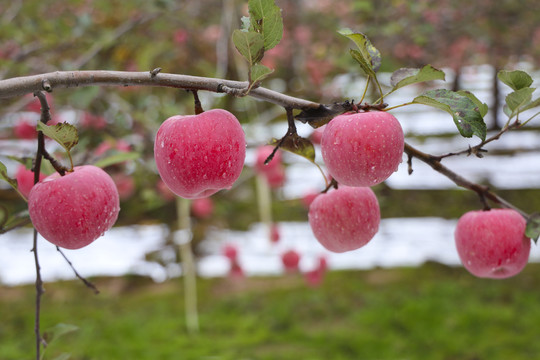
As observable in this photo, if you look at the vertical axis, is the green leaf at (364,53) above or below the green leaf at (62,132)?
above

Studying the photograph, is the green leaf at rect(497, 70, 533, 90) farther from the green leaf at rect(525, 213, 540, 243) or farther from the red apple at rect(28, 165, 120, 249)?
the red apple at rect(28, 165, 120, 249)

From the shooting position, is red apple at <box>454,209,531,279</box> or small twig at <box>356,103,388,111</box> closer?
small twig at <box>356,103,388,111</box>

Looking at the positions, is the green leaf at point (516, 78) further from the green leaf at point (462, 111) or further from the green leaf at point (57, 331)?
the green leaf at point (57, 331)

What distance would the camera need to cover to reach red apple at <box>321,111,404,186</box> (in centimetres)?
43

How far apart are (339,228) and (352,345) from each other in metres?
1.31

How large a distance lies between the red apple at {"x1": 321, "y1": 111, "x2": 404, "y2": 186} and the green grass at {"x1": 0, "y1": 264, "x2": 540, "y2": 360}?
4.33 ft

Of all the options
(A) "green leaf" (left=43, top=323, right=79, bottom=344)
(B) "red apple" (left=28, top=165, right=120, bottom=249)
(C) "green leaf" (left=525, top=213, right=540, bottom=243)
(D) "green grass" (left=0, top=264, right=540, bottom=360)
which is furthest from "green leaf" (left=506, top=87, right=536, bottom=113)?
(D) "green grass" (left=0, top=264, right=540, bottom=360)

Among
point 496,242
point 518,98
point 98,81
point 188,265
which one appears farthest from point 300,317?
point 98,81

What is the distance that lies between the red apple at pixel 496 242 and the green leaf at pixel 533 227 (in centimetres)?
4

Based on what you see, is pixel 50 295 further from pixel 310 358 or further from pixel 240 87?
pixel 240 87

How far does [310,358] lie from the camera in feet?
5.35

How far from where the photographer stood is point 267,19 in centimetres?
40

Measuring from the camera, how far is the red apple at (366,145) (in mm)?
431

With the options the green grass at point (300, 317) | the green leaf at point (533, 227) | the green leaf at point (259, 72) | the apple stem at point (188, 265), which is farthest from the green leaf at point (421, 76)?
the green grass at point (300, 317)
